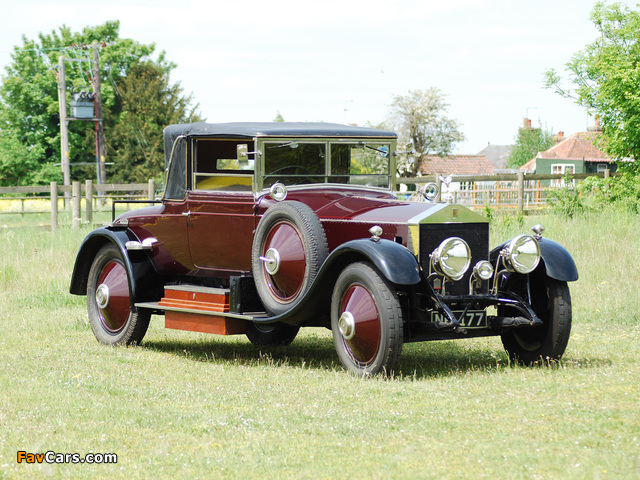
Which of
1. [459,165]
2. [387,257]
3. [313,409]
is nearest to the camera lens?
[313,409]

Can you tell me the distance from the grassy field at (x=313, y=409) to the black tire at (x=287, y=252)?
2.06ft

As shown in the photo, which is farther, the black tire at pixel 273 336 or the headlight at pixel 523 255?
the black tire at pixel 273 336

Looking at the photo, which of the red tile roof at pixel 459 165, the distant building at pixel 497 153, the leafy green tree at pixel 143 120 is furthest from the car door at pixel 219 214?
the distant building at pixel 497 153

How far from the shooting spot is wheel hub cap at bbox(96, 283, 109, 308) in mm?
9438

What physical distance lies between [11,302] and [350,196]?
6104 millimetres

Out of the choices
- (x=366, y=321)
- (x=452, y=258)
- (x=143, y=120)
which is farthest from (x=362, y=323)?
(x=143, y=120)

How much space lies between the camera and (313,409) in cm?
595

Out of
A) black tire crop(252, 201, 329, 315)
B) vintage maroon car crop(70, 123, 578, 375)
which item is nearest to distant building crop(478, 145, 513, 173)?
vintage maroon car crop(70, 123, 578, 375)

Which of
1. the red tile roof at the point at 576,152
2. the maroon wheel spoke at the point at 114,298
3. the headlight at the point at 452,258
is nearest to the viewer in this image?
the headlight at the point at 452,258

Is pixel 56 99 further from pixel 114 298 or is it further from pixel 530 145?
pixel 114 298

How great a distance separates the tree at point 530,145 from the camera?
2724 inches

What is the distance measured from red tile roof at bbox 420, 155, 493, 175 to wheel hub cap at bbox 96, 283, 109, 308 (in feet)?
168

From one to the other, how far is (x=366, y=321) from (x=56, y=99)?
174 ft

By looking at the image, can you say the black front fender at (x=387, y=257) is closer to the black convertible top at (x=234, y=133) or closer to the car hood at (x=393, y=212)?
the car hood at (x=393, y=212)
